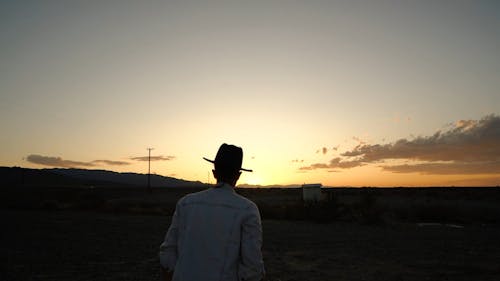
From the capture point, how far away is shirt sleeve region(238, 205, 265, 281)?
2838mm

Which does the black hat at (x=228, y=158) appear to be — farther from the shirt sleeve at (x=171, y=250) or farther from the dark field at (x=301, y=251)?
the dark field at (x=301, y=251)

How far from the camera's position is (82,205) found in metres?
36.7

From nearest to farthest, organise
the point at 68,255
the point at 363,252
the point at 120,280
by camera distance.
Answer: the point at 120,280 → the point at 68,255 → the point at 363,252

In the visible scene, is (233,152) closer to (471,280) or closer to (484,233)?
(471,280)

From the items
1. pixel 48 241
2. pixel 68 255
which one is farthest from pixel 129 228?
pixel 68 255

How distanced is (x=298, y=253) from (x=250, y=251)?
11.7 metres

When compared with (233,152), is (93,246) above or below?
below

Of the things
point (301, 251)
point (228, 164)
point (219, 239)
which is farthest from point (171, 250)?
point (301, 251)

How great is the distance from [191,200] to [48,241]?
15088 mm

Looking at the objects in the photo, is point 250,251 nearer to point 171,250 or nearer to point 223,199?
point 223,199

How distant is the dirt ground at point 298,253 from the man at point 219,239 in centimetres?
778

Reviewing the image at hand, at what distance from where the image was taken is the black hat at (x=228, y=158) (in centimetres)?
308

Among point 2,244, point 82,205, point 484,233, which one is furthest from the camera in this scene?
point 82,205

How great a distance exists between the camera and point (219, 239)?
2.89 metres
